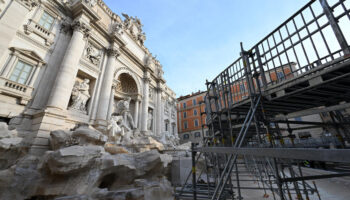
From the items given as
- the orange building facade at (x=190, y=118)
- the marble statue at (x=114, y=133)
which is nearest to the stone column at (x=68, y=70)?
the marble statue at (x=114, y=133)

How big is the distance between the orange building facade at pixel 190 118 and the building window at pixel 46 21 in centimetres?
2319

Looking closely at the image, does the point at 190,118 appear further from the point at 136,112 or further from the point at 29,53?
the point at 29,53

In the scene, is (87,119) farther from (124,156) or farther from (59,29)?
(59,29)

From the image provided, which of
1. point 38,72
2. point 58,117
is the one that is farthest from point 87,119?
point 38,72

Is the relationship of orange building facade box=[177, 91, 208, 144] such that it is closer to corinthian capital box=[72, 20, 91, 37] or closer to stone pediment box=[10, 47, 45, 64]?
corinthian capital box=[72, 20, 91, 37]

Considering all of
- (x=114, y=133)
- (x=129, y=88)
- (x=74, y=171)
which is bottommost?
(x=74, y=171)

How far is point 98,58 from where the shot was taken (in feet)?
36.7

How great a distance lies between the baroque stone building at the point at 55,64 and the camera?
6760 millimetres

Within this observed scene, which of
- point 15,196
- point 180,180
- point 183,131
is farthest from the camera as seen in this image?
point 183,131

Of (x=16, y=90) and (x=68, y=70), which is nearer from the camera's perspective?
(x=16, y=90)

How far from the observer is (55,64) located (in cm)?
862

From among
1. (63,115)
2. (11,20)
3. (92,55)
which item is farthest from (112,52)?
(63,115)

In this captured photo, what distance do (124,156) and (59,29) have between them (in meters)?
9.13

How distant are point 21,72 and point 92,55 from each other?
4225mm
